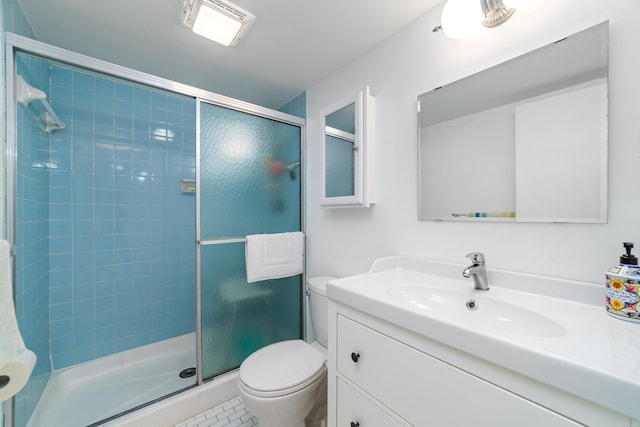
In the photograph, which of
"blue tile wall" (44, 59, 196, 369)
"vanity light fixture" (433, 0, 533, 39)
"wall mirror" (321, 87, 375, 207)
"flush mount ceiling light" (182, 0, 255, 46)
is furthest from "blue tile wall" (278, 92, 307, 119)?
"vanity light fixture" (433, 0, 533, 39)

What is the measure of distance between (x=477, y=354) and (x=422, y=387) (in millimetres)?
199

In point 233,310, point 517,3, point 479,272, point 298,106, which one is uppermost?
point 298,106

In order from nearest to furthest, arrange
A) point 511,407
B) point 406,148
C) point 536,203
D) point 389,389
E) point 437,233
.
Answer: point 511,407 → point 389,389 → point 536,203 → point 437,233 → point 406,148

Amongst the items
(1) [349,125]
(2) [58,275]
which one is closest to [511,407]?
(1) [349,125]

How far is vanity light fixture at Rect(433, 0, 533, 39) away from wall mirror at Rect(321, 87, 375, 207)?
0.47 meters

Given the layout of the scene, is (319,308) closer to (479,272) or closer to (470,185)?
(479,272)

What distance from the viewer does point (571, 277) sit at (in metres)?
0.81

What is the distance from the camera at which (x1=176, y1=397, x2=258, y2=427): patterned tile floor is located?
1.34 meters

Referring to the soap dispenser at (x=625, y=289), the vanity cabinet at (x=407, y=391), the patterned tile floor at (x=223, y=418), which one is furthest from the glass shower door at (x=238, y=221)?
the soap dispenser at (x=625, y=289)

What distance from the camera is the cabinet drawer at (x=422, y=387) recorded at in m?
0.52

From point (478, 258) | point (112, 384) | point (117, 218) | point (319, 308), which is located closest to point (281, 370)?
point (319, 308)

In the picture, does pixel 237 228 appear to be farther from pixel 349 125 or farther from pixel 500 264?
pixel 500 264

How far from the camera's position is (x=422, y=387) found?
2.16 feet

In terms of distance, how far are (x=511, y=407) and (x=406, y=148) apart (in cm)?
107
